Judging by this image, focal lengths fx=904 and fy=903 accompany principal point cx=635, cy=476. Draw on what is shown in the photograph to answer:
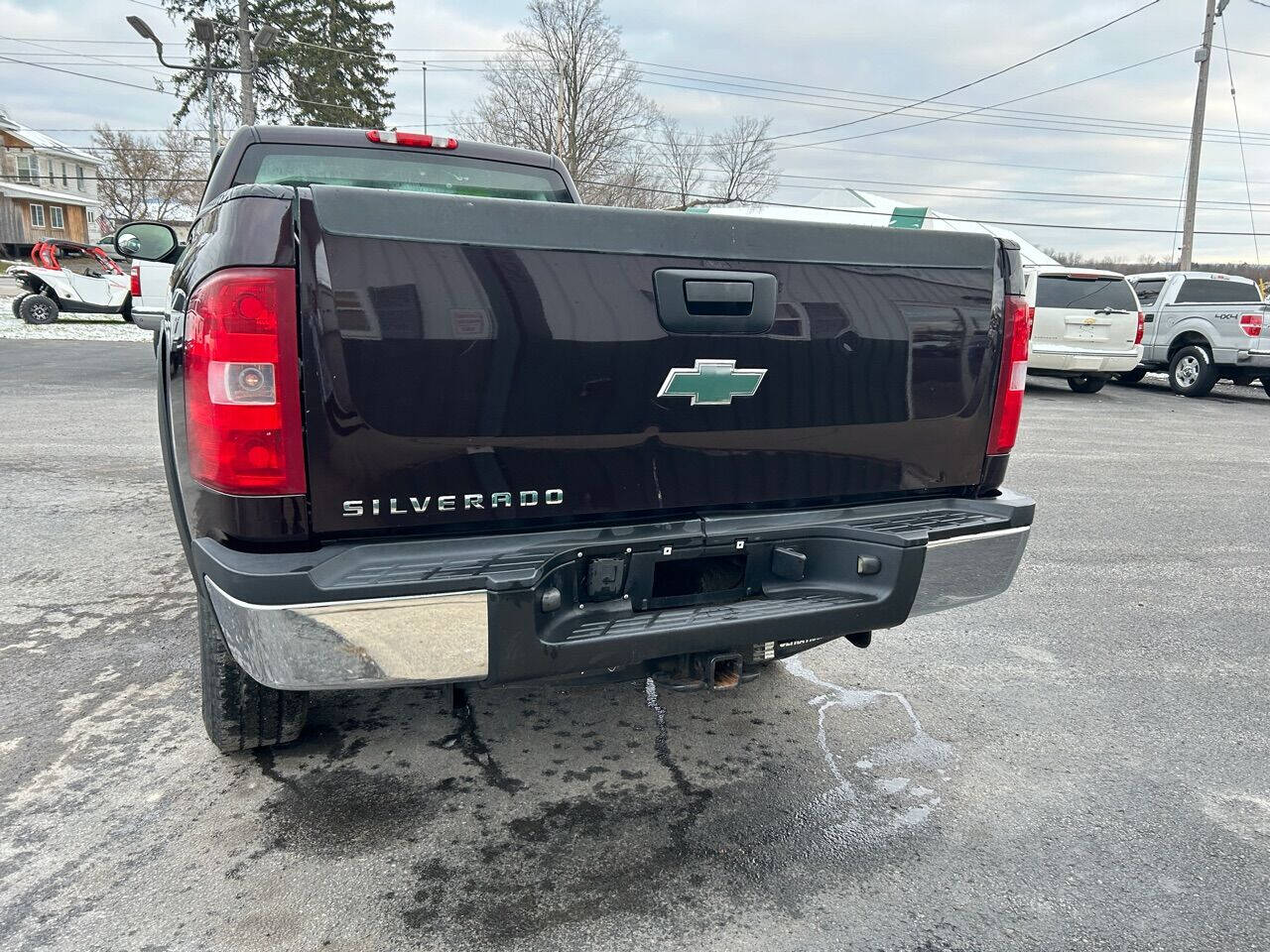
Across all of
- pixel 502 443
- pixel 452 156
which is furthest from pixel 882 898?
pixel 452 156

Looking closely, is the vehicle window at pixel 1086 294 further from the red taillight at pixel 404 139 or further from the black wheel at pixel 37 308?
the black wheel at pixel 37 308

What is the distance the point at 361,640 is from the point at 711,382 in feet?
3.50

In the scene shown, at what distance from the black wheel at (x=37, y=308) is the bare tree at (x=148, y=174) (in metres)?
31.3

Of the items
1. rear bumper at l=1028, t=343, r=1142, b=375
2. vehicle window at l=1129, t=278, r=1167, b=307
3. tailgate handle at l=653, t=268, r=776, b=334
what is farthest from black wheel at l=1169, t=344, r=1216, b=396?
tailgate handle at l=653, t=268, r=776, b=334

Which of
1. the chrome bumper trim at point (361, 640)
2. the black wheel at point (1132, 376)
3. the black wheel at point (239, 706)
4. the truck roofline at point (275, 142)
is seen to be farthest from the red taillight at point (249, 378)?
the black wheel at point (1132, 376)

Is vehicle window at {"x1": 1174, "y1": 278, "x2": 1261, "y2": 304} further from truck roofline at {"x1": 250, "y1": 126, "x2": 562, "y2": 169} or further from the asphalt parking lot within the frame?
truck roofline at {"x1": 250, "y1": 126, "x2": 562, "y2": 169}

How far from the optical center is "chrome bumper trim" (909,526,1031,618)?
2.54m

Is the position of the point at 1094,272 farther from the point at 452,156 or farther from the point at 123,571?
the point at 123,571

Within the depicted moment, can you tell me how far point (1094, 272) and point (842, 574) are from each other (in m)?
12.8

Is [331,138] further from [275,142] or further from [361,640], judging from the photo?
[361,640]

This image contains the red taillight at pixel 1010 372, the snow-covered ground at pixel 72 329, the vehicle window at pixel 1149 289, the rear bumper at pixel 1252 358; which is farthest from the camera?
the snow-covered ground at pixel 72 329

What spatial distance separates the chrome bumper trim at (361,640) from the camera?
196 centimetres

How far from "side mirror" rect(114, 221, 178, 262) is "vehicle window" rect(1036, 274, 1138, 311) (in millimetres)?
12265

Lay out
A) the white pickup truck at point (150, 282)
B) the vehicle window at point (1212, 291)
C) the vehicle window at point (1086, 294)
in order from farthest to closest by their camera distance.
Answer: the vehicle window at point (1212, 291)
the white pickup truck at point (150, 282)
the vehicle window at point (1086, 294)
